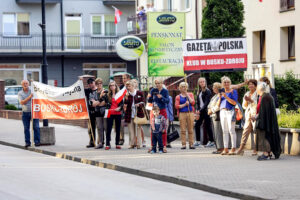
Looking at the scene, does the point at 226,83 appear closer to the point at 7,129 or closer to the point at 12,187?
the point at 12,187

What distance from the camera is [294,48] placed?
107ft

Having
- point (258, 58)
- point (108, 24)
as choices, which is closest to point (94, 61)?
point (108, 24)

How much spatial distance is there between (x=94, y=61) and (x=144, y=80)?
26.2 meters

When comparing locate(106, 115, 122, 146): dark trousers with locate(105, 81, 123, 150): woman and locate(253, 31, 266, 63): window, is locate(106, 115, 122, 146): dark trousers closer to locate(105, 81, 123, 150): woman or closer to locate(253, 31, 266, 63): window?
locate(105, 81, 123, 150): woman

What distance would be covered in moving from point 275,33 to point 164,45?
41.1 ft

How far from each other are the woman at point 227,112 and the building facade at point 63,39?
3406 centimetres

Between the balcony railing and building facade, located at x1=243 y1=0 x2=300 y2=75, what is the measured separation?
1867 cm

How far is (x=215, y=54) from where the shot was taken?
20375 mm

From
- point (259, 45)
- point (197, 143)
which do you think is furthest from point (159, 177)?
point (259, 45)

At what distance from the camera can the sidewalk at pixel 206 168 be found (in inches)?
445

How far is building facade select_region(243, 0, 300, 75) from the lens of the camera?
32.1 meters

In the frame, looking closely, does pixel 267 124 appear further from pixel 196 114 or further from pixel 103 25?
pixel 103 25

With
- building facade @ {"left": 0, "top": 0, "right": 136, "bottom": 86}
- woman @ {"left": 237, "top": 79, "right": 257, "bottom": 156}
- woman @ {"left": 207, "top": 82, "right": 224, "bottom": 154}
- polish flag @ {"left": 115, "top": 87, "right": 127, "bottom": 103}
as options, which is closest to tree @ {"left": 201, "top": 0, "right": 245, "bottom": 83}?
polish flag @ {"left": 115, "top": 87, "right": 127, "bottom": 103}

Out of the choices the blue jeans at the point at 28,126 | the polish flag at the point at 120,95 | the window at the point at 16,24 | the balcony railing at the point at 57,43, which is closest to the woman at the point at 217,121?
the polish flag at the point at 120,95
